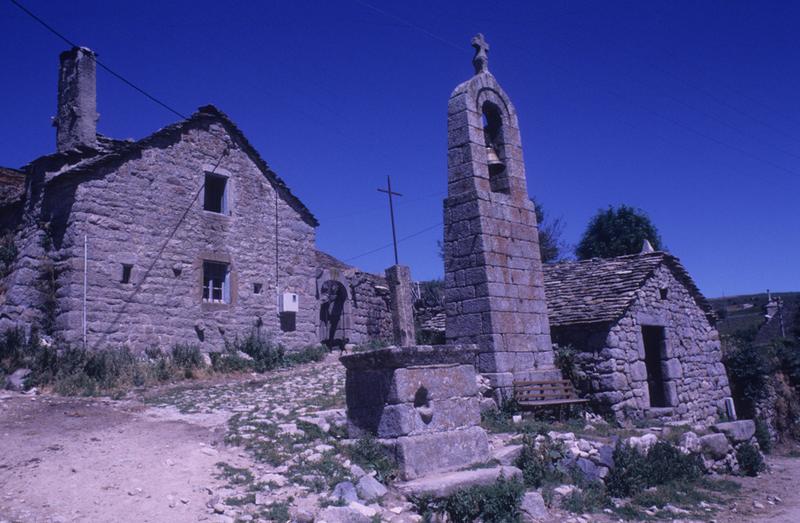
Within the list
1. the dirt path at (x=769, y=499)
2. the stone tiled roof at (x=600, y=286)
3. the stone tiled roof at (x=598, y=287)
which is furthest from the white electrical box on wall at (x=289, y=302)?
the dirt path at (x=769, y=499)

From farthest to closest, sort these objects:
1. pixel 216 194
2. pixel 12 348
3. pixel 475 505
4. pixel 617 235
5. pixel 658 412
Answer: pixel 617 235, pixel 216 194, pixel 658 412, pixel 12 348, pixel 475 505

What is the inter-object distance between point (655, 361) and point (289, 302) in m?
8.89

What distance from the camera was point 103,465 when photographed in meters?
6.06

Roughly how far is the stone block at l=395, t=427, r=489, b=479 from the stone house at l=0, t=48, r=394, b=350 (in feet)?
27.6

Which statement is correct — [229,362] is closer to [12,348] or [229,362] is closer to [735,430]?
[12,348]

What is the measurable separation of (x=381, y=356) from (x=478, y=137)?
5364mm

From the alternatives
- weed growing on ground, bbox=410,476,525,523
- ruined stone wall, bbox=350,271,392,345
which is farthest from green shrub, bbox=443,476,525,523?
ruined stone wall, bbox=350,271,392,345

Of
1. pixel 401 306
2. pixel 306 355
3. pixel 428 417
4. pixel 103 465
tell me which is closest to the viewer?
pixel 103 465

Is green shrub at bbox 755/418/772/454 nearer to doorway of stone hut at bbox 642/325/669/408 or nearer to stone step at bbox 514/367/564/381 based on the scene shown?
doorway of stone hut at bbox 642/325/669/408

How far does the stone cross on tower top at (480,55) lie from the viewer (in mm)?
11297

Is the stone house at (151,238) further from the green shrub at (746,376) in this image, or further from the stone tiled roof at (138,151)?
the green shrub at (746,376)

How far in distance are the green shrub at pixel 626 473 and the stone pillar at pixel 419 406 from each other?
187 centimetres

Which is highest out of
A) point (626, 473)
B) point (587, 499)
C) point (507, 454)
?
point (507, 454)

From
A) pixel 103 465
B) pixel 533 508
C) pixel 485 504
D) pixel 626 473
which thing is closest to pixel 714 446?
pixel 626 473
